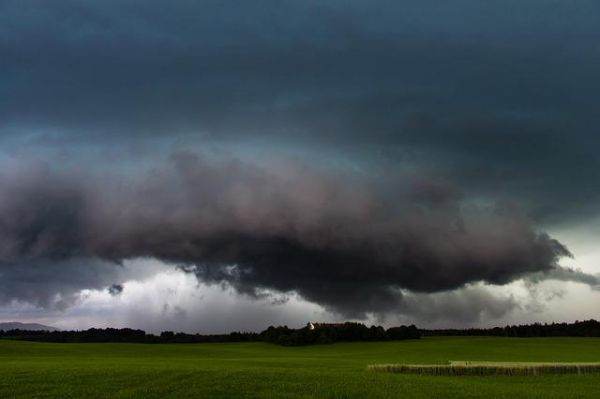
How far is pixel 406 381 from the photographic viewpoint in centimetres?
4241

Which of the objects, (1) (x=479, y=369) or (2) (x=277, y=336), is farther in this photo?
(2) (x=277, y=336)

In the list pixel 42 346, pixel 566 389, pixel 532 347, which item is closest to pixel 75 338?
pixel 42 346

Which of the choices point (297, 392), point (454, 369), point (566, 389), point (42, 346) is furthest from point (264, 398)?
point (42, 346)

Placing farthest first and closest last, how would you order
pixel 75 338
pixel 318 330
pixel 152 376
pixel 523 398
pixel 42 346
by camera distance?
1. pixel 75 338
2. pixel 318 330
3. pixel 42 346
4. pixel 152 376
5. pixel 523 398

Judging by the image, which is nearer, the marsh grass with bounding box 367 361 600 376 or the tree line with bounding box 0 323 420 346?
the marsh grass with bounding box 367 361 600 376

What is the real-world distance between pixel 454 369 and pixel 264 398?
26.0 meters

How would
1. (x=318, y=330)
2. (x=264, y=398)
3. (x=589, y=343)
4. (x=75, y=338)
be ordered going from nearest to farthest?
1. (x=264, y=398)
2. (x=589, y=343)
3. (x=318, y=330)
4. (x=75, y=338)

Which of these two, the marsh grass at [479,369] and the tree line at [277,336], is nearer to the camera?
the marsh grass at [479,369]

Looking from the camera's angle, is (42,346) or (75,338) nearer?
(42,346)

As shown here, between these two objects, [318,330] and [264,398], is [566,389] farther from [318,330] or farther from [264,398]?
[318,330]

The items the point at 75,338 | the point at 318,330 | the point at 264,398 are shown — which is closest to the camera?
the point at 264,398

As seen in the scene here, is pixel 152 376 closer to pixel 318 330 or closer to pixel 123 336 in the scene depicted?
pixel 318 330

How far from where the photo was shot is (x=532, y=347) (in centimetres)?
12081

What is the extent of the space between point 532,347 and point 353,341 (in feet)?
136
